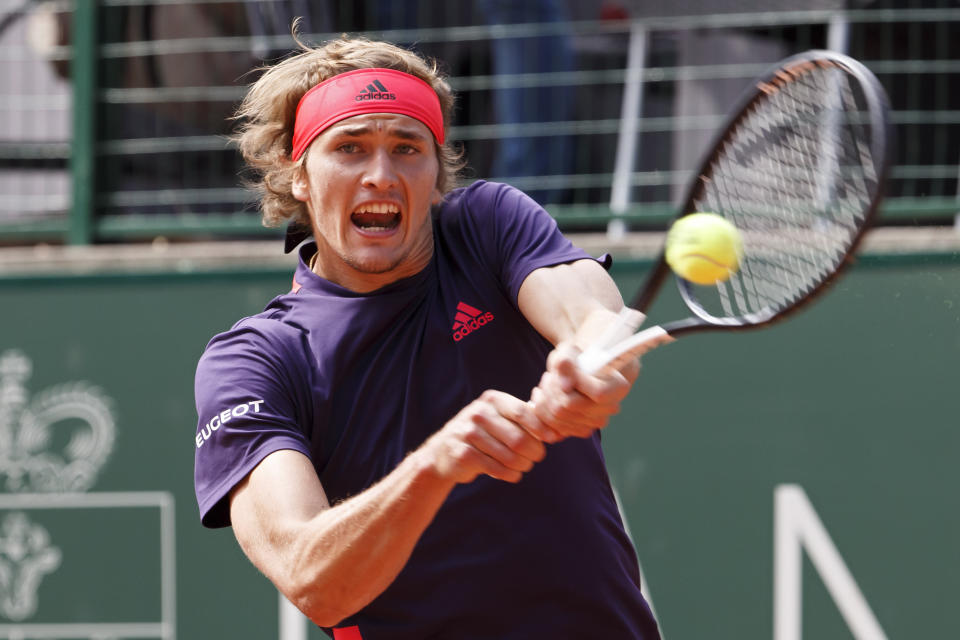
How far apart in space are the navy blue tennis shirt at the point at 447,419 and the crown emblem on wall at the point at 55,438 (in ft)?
7.34

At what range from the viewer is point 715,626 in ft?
13.9

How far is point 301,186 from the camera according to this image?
263 centimetres

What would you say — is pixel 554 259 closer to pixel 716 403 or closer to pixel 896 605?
pixel 716 403

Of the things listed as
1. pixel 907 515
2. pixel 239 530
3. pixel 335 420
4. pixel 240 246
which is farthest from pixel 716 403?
pixel 239 530

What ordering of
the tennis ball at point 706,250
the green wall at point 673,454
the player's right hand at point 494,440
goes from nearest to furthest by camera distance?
1. the player's right hand at point 494,440
2. the tennis ball at point 706,250
3. the green wall at point 673,454

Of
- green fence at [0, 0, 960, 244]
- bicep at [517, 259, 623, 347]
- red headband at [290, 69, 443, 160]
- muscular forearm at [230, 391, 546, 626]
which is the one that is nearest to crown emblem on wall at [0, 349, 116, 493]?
green fence at [0, 0, 960, 244]

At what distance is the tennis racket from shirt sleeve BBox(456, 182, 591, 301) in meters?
0.19

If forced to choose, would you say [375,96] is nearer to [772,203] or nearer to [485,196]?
[485,196]

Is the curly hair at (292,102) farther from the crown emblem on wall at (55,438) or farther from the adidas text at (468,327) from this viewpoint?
the crown emblem on wall at (55,438)

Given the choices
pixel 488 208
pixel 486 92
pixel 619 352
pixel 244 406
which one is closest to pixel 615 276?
pixel 486 92

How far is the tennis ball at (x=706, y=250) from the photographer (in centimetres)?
215

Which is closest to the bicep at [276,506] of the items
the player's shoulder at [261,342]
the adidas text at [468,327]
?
the player's shoulder at [261,342]

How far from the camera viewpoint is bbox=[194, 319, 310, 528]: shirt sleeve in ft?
7.16

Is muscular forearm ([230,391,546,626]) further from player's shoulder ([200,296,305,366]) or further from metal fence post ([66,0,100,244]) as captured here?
metal fence post ([66,0,100,244])
